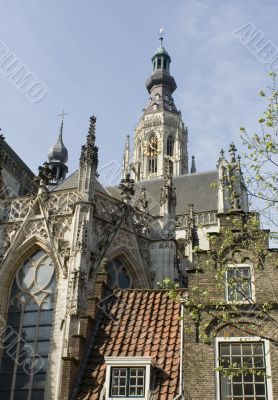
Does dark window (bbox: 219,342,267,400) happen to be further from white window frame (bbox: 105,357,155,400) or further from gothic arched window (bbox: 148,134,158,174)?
gothic arched window (bbox: 148,134,158,174)

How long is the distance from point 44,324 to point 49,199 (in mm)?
3958

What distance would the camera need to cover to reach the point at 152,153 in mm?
51781

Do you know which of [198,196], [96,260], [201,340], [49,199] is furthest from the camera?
[198,196]

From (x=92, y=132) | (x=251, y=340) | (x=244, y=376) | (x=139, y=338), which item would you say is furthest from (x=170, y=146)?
(x=244, y=376)

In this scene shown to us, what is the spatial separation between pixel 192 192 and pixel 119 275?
63.0 feet

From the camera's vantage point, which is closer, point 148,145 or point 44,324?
point 44,324

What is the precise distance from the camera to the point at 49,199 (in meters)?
17.8

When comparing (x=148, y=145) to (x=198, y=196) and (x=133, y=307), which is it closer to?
(x=198, y=196)

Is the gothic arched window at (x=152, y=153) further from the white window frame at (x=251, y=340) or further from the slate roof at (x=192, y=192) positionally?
the white window frame at (x=251, y=340)

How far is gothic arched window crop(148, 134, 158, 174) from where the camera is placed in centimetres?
5109

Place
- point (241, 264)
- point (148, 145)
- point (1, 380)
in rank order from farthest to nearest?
point (148, 145) < point (1, 380) < point (241, 264)

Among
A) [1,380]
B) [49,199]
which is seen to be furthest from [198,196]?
[1,380]

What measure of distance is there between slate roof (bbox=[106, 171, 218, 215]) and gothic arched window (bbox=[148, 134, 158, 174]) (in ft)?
39.4

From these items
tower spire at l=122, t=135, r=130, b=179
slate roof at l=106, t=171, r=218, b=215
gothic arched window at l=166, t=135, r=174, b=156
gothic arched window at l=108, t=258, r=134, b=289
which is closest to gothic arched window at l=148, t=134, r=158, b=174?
gothic arched window at l=166, t=135, r=174, b=156
